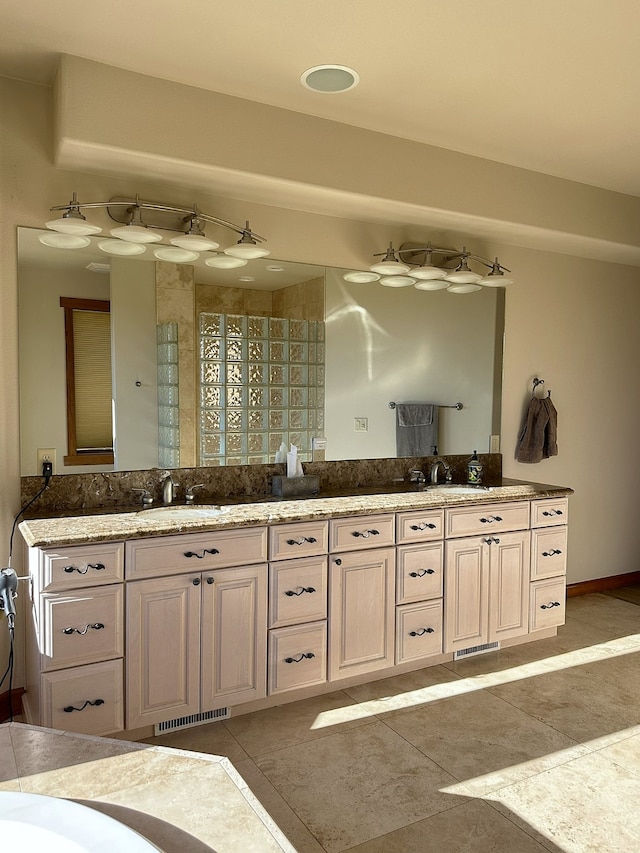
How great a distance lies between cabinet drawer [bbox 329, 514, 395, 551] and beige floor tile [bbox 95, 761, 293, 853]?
6.31 ft

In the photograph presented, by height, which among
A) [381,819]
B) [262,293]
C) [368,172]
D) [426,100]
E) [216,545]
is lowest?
[381,819]

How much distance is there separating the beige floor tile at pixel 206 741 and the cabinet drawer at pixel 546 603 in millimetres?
1804

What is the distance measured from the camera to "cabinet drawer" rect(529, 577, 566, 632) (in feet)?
12.0

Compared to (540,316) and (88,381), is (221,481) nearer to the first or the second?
(88,381)

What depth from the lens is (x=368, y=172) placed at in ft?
10.5

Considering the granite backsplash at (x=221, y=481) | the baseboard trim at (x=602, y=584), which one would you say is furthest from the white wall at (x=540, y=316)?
the granite backsplash at (x=221, y=481)

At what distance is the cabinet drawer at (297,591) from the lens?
2.83m

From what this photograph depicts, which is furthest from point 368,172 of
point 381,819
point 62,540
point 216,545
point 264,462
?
point 381,819

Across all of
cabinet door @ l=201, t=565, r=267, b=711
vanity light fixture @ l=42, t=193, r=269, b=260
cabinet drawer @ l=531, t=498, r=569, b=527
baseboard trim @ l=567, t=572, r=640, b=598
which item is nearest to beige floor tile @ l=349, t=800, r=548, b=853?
cabinet door @ l=201, t=565, r=267, b=711

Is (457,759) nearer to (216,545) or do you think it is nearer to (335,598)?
(335,598)

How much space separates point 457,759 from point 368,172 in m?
2.55

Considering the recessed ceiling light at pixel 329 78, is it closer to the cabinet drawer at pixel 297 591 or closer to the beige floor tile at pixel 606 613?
the cabinet drawer at pixel 297 591

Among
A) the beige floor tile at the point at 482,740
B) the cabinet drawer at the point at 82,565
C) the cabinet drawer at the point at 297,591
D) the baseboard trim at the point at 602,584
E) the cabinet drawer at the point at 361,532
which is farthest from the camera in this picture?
the baseboard trim at the point at 602,584

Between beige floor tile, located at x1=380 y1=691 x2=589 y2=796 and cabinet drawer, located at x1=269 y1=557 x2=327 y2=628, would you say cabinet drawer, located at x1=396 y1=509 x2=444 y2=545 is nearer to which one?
cabinet drawer, located at x1=269 y1=557 x2=327 y2=628
